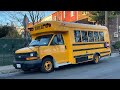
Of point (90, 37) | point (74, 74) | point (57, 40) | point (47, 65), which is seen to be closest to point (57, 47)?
point (57, 40)

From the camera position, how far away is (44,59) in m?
9.44

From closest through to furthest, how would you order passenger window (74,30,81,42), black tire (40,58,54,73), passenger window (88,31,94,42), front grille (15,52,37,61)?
front grille (15,52,37,61) < black tire (40,58,54,73) < passenger window (74,30,81,42) < passenger window (88,31,94,42)

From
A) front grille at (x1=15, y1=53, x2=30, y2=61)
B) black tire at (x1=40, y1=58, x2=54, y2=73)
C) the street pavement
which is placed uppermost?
front grille at (x1=15, y1=53, x2=30, y2=61)

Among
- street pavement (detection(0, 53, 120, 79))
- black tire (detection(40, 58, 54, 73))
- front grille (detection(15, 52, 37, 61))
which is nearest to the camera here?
street pavement (detection(0, 53, 120, 79))

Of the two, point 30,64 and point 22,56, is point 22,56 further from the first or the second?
point 30,64

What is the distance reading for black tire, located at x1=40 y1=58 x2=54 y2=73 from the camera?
9359mm

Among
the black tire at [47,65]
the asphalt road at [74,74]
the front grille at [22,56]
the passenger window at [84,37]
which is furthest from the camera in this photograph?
the passenger window at [84,37]

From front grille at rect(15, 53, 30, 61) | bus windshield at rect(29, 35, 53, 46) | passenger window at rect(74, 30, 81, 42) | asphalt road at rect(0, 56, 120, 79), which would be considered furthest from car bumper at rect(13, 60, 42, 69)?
passenger window at rect(74, 30, 81, 42)

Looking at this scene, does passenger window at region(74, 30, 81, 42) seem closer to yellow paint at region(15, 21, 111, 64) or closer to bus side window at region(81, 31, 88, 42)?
yellow paint at region(15, 21, 111, 64)

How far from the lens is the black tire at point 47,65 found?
9.36m

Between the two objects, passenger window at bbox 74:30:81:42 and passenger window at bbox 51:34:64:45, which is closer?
passenger window at bbox 51:34:64:45

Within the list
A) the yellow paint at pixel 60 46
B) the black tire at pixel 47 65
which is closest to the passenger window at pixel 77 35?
the yellow paint at pixel 60 46

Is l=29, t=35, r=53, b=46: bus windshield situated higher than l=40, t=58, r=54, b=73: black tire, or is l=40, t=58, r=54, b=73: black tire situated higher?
l=29, t=35, r=53, b=46: bus windshield

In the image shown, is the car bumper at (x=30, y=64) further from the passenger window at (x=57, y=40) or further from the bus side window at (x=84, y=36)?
the bus side window at (x=84, y=36)
